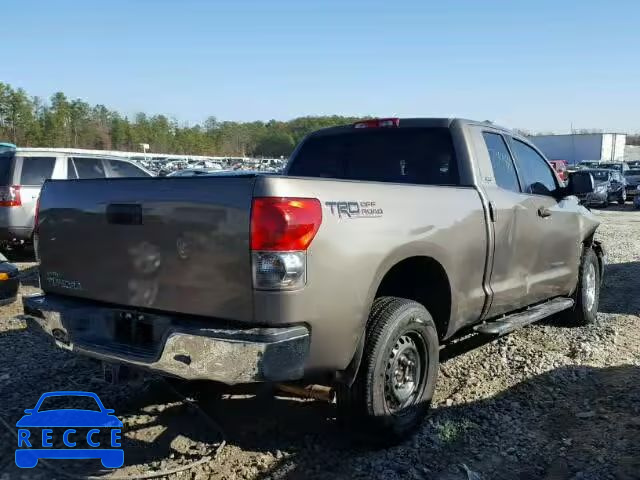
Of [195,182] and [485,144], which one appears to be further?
[485,144]

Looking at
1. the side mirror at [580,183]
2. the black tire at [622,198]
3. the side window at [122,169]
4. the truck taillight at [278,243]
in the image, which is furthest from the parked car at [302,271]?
the black tire at [622,198]

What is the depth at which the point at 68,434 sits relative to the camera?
12.3 feet

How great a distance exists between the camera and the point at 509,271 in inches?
182

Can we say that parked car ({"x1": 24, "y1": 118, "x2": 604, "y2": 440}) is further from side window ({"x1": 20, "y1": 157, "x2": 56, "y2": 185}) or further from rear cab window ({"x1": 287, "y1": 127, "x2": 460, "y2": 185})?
side window ({"x1": 20, "y1": 157, "x2": 56, "y2": 185})

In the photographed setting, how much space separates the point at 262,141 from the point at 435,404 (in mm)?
132226

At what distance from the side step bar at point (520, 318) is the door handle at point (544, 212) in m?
0.80

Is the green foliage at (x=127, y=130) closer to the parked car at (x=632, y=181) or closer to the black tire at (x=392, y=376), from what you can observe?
the parked car at (x=632, y=181)

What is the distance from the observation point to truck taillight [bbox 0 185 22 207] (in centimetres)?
977

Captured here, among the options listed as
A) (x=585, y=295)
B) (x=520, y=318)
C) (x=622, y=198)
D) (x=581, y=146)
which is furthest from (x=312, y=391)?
(x=581, y=146)

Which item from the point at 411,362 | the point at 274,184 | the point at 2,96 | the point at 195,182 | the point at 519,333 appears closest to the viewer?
the point at 274,184

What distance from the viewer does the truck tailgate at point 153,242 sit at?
2928 mm

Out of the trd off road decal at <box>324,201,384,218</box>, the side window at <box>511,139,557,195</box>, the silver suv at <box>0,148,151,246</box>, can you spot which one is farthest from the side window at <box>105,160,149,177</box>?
the trd off road decal at <box>324,201,384,218</box>

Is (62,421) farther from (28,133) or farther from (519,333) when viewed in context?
(28,133)

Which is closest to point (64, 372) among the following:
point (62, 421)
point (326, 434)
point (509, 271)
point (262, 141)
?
point (62, 421)
